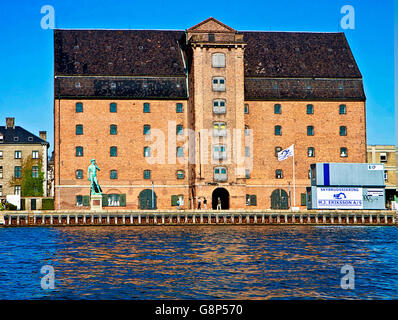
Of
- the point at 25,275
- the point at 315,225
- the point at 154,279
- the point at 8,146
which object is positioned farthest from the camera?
the point at 8,146

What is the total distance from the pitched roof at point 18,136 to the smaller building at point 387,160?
48.7 meters

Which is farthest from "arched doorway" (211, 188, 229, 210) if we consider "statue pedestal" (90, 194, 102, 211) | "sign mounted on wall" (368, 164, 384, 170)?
"sign mounted on wall" (368, 164, 384, 170)

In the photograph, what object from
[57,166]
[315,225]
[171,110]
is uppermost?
[171,110]

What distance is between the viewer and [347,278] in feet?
76.9

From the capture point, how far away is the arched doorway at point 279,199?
74.9 meters

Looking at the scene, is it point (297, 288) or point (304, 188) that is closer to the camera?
point (297, 288)

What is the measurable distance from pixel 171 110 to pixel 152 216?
15.4m

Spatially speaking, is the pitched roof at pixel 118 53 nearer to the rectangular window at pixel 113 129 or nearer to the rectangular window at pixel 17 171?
the rectangular window at pixel 113 129

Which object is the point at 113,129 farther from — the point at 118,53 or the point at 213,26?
the point at 213,26

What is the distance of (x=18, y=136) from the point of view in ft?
318

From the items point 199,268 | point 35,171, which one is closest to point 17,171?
point 35,171

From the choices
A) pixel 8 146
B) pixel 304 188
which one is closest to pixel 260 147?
pixel 304 188
